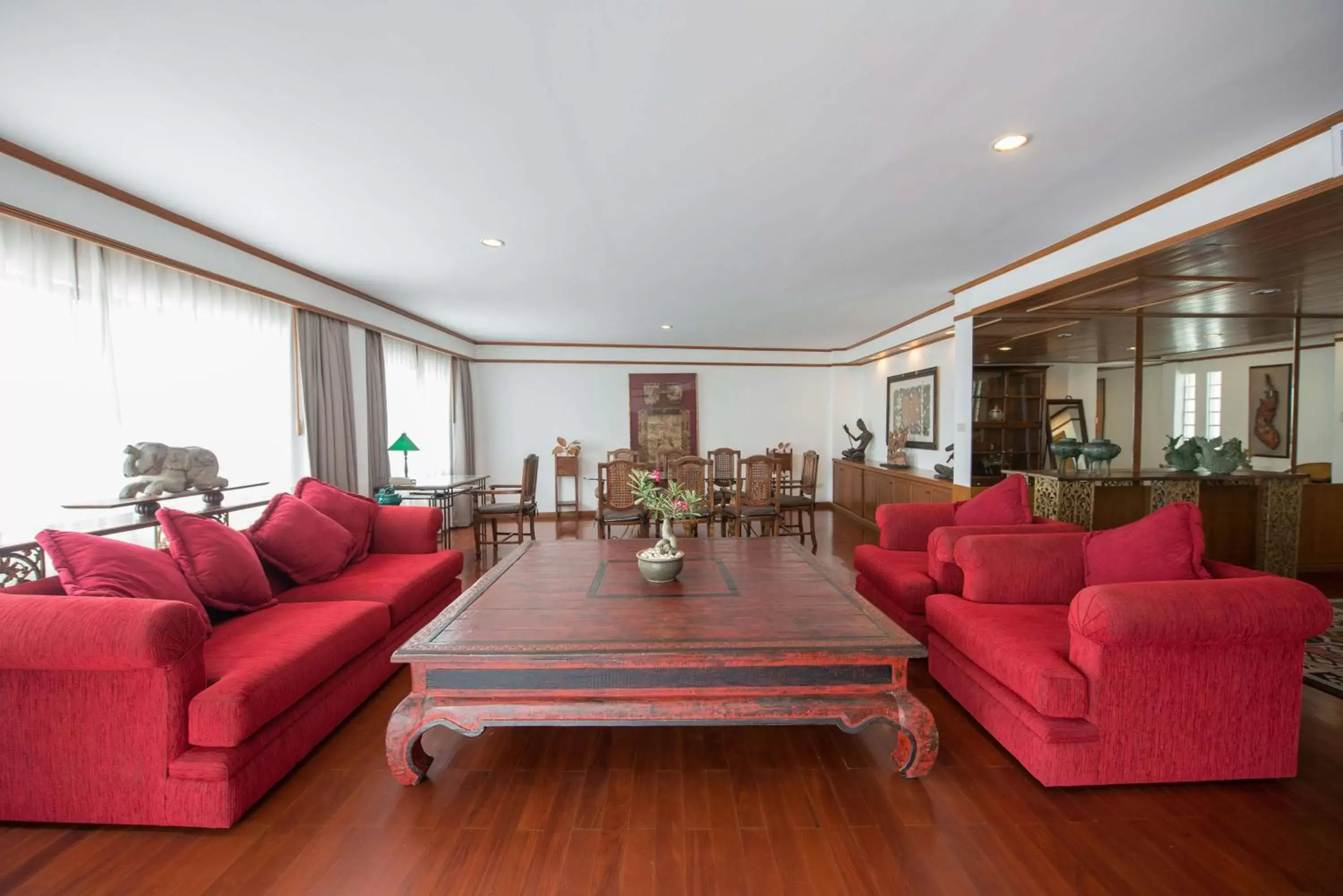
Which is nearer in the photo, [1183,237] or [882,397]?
[1183,237]

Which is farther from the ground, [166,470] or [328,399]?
[328,399]

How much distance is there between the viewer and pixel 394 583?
2924mm

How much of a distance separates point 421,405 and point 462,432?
1.05 m

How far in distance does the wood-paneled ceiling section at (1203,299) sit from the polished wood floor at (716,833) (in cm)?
238

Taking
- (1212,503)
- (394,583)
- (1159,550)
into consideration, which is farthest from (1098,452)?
(394,583)

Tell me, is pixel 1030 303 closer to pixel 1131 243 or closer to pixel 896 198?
pixel 1131 243

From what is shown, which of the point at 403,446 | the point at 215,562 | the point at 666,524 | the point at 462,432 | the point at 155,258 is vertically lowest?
the point at 215,562

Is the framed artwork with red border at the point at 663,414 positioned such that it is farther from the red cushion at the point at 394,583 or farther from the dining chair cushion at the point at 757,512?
the red cushion at the point at 394,583

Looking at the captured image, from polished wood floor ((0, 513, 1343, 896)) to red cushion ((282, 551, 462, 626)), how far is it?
2.57ft

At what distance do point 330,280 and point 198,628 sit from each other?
349cm

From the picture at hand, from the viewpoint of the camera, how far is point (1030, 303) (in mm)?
4168

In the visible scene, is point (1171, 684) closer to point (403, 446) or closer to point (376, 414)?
point (403, 446)

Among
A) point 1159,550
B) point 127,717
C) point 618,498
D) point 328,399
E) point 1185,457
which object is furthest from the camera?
point 618,498

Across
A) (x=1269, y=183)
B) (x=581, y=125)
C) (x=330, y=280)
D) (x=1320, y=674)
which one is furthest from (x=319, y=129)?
(x=1320, y=674)
